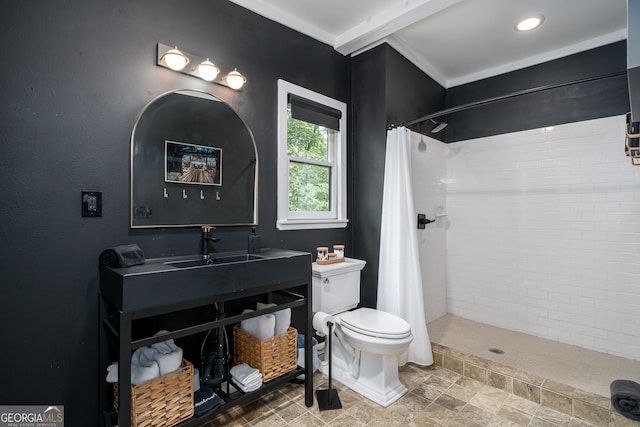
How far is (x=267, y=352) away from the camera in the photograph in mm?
1874

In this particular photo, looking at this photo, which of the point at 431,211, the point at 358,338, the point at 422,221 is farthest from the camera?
the point at 431,211

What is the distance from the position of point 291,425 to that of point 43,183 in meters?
1.78

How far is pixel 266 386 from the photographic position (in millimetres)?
1807

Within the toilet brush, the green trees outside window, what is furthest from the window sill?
the toilet brush

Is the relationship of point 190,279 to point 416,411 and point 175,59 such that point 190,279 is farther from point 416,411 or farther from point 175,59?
point 416,411

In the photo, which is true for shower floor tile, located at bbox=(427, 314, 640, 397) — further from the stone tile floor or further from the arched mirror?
the arched mirror

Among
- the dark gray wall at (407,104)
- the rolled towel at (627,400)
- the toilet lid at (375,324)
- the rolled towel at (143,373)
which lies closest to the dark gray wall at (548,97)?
the dark gray wall at (407,104)

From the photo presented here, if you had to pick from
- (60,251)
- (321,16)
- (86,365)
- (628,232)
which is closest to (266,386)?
(86,365)

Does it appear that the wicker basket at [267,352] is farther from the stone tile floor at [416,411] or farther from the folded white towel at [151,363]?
the folded white towel at [151,363]

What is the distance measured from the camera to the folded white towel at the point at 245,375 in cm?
177

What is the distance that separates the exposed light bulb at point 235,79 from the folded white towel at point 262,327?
1.50 meters

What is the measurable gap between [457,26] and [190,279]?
277cm

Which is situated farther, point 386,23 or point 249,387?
point 386,23

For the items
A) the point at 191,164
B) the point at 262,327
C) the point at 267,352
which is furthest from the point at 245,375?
the point at 191,164
